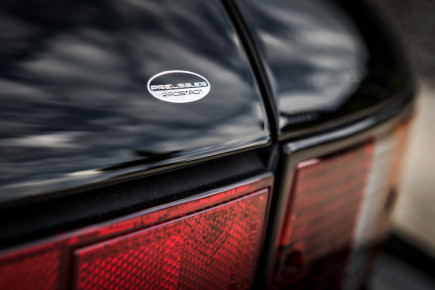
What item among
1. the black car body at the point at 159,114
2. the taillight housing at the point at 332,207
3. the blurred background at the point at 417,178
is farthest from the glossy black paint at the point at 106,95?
the blurred background at the point at 417,178

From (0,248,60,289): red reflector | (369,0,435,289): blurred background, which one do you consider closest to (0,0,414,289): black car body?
(0,248,60,289): red reflector

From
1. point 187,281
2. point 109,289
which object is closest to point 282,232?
point 187,281

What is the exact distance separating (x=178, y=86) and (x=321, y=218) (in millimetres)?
439

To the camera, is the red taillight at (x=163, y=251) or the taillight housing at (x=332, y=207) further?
the taillight housing at (x=332, y=207)

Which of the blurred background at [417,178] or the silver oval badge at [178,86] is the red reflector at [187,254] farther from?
the blurred background at [417,178]

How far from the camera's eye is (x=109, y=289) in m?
0.56

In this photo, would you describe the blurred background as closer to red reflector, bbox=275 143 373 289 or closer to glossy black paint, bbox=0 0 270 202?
red reflector, bbox=275 143 373 289

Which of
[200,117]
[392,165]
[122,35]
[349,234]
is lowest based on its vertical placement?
[349,234]

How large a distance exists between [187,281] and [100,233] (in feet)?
0.62

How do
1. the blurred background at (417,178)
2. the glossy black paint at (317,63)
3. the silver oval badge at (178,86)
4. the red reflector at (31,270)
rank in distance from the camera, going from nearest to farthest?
the red reflector at (31,270), the silver oval badge at (178,86), the glossy black paint at (317,63), the blurred background at (417,178)

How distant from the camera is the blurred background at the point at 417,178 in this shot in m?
1.89

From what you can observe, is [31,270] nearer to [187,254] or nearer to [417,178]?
[187,254]

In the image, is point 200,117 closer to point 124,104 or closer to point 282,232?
point 124,104

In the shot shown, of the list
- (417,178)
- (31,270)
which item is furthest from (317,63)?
(417,178)
